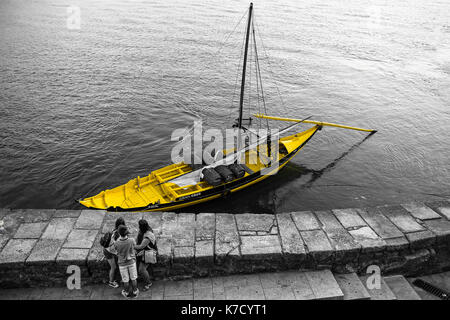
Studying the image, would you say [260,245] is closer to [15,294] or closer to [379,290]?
[379,290]

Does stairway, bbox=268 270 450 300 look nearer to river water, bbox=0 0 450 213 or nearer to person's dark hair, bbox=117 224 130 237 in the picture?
person's dark hair, bbox=117 224 130 237

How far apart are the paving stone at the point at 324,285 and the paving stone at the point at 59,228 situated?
6155 mm

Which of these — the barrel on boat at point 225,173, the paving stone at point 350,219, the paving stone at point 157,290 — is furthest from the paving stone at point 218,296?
the barrel on boat at point 225,173

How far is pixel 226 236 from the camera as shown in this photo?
8.10 meters

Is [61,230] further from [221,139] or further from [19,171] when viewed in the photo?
[221,139]

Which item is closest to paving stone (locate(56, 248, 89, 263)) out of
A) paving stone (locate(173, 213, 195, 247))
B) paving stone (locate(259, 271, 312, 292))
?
paving stone (locate(173, 213, 195, 247))

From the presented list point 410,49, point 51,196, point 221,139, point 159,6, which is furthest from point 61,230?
point 159,6

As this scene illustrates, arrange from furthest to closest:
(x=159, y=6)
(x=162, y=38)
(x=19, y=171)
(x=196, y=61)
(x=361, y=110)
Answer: (x=159, y=6) < (x=162, y=38) < (x=196, y=61) < (x=361, y=110) < (x=19, y=171)

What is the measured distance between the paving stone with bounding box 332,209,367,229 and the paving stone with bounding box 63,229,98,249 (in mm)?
6723

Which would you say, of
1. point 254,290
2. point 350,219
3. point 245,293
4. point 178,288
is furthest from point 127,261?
point 350,219

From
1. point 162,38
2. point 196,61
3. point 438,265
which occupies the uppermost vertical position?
point 162,38

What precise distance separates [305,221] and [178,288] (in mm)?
3918

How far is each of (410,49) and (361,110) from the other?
26.3 metres
